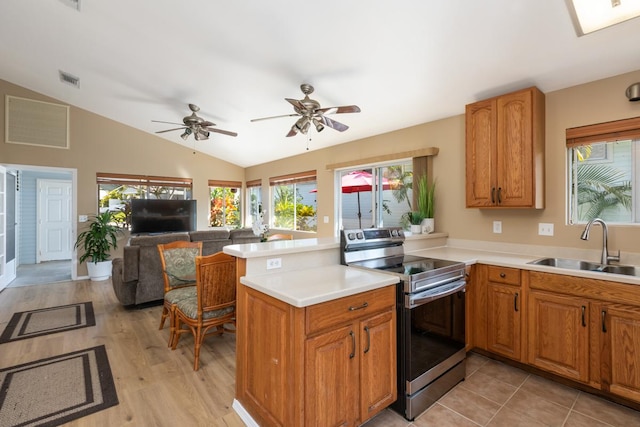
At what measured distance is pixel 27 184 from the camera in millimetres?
6922

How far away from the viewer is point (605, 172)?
258 cm

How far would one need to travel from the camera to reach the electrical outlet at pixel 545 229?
107 inches

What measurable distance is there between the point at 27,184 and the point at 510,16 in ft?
31.2

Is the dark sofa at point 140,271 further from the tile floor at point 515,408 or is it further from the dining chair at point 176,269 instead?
the tile floor at point 515,408

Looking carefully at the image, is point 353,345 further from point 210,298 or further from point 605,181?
point 605,181

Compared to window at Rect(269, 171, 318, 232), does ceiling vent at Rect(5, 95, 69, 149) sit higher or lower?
higher

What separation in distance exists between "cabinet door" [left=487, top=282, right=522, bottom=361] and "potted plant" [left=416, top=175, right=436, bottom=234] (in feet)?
3.33

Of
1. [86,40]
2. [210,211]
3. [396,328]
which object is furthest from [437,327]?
[210,211]

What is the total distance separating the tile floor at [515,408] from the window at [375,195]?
2205 millimetres

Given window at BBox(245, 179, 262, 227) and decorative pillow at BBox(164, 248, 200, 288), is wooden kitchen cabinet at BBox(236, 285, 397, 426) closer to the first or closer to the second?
decorative pillow at BBox(164, 248, 200, 288)

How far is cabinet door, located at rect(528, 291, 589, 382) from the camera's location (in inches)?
80.7

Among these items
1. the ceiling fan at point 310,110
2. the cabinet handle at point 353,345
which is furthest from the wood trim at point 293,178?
the cabinet handle at point 353,345

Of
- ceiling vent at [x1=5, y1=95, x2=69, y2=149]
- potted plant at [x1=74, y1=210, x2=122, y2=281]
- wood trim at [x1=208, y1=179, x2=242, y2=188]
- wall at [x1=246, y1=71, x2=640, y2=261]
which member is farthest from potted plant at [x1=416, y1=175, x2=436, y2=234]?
ceiling vent at [x1=5, y1=95, x2=69, y2=149]

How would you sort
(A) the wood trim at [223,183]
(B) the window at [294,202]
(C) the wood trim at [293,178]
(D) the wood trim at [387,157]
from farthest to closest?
1. (A) the wood trim at [223,183]
2. (B) the window at [294,202]
3. (C) the wood trim at [293,178]
4. (D) the wood trim at [387,157]
